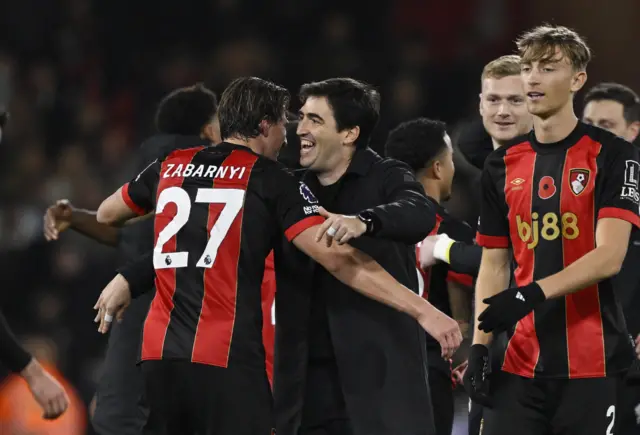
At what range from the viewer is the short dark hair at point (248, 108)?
4.43 m

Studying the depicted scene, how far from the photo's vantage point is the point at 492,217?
14.5ft

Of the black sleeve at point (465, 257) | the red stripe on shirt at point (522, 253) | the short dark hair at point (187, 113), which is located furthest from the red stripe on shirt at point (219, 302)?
the short dark hair at point (187, 113)

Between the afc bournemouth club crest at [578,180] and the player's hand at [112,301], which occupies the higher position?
the afc bournemouth club crest at [578,180]

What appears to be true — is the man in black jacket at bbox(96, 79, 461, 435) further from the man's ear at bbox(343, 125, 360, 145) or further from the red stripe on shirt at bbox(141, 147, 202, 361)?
the red stripe on shirt at bbox(141, 147, 202, 361)

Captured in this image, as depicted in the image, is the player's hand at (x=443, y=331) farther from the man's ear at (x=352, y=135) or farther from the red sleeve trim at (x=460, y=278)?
the red sleeve trim at (x=460, y=278)

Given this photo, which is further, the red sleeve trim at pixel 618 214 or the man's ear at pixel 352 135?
the man's ear at pixel 352 135

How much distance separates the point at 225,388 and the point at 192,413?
0.16m

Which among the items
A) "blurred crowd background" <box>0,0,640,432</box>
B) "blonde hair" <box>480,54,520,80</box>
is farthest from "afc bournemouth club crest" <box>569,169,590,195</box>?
"blurred crowd background" <box>0,0,640,432</box>

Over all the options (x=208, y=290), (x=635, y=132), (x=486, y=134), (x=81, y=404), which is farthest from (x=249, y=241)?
(x=81, y=404)

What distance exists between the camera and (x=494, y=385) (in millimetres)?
4309

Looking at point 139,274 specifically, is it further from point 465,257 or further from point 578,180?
point 578,180

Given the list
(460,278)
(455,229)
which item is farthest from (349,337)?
(455,229)

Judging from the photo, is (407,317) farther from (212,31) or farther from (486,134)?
(212,31)

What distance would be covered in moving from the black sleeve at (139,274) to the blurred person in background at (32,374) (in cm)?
71
